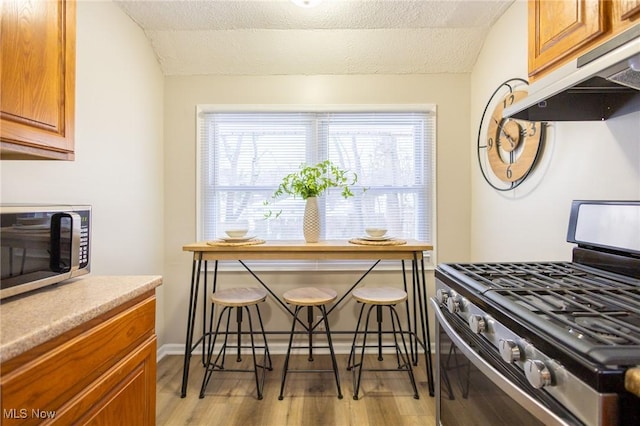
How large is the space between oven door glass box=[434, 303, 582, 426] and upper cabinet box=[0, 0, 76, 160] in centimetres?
162

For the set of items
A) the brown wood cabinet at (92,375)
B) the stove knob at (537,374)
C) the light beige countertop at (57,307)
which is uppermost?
the light beige countertop at (57,307)

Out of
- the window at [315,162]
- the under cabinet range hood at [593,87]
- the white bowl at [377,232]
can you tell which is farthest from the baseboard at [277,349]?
the under cabinet range hood at [593,87]

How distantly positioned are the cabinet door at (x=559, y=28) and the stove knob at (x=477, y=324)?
40.7 inches

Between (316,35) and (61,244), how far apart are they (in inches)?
89.5

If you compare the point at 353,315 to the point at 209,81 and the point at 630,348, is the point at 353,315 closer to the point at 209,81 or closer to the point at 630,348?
the point at 630,348

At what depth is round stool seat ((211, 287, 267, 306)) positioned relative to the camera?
205 centimetres

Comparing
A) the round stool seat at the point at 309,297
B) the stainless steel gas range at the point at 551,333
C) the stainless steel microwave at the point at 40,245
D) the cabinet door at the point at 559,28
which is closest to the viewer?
the stainless steel gas range at the point at 551,333

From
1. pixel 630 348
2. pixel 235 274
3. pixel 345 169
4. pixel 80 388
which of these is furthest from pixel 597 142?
pixel 235 274

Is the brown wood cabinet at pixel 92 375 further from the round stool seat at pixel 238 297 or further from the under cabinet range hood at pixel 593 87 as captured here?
the under cabinet range hood at pixel 593 87

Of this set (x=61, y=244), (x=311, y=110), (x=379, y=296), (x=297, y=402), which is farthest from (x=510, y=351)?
(x=311, y=110)

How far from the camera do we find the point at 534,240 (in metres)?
1.86

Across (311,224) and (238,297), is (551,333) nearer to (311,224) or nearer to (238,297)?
(311,224)

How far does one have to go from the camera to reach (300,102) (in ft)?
8.80

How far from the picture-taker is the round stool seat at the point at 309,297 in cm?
202
